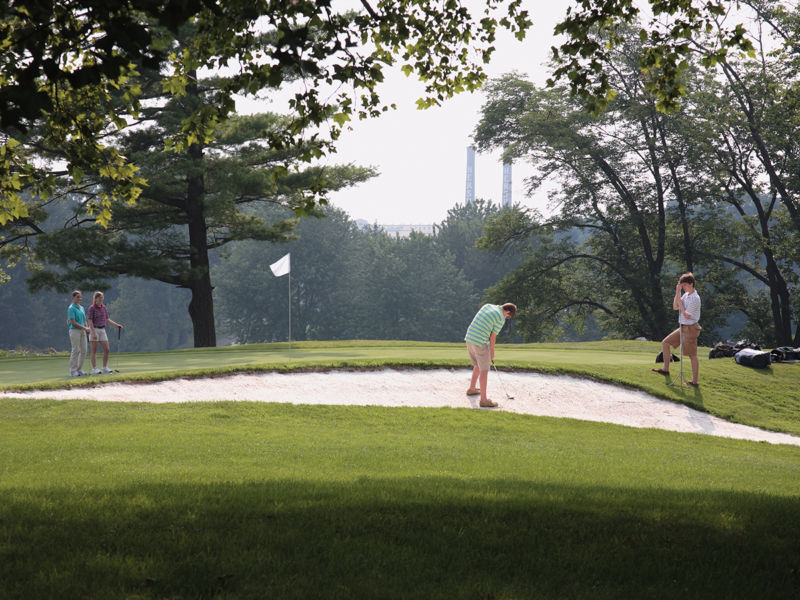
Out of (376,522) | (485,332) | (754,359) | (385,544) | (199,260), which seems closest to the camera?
(385,544)

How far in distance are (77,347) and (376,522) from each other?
40.0 feet

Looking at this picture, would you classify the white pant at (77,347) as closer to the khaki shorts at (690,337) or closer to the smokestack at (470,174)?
the khaki shorts at (690,337)

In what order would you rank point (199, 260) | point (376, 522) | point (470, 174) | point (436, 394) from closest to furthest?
point (376, 522) < point (436, 394) < point (199, 260) < point (470, 174)

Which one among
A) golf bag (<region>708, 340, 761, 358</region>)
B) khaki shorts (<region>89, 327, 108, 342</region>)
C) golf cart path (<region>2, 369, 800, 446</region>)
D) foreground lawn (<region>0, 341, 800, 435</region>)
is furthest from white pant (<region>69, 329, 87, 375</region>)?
golf bag (<region>708, 340, 761, 358</region>)

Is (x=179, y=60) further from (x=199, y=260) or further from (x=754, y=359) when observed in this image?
(x=199, y=260)

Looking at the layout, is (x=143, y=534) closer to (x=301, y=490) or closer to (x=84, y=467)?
(x=301, y=490)

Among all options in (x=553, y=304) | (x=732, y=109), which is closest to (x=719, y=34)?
(x=732, y=109)

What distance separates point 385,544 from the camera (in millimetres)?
4395

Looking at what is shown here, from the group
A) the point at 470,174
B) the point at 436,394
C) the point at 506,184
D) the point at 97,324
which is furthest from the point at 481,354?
the point at 470,174

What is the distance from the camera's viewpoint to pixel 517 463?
27.8 ft

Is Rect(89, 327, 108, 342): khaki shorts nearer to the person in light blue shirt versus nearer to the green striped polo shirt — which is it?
the person in light blue shirt

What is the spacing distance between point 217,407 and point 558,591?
375 inches

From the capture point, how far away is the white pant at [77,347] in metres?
15.0

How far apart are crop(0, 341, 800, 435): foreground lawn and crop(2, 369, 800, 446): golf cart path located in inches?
15.7
